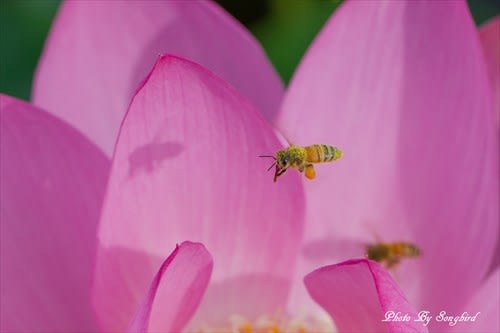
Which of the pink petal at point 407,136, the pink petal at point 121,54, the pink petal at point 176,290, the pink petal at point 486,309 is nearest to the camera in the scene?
the pink petal at point 176,290

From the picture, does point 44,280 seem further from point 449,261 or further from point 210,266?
point 449,261

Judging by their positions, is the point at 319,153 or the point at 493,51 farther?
the point at 493,51

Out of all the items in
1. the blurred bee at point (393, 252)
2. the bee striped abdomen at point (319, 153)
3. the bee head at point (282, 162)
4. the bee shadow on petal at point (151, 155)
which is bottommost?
the blurred bee at point (393, 252)

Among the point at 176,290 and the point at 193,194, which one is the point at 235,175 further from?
the point at 176,290

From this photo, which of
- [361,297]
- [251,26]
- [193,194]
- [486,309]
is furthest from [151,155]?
[251,26]

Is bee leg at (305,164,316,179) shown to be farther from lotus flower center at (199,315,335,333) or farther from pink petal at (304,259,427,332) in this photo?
lotus flower center at (199,315,335,333)

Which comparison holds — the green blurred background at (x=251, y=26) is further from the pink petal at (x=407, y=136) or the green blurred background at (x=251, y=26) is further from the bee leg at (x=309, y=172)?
the bee leg at (x=309, y=172)

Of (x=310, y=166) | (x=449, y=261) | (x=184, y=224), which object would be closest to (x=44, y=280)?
(x=184, y=224)

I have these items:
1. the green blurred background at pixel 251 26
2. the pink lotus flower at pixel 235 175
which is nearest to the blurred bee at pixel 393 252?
the pink lotus flower at pixel 235 175
